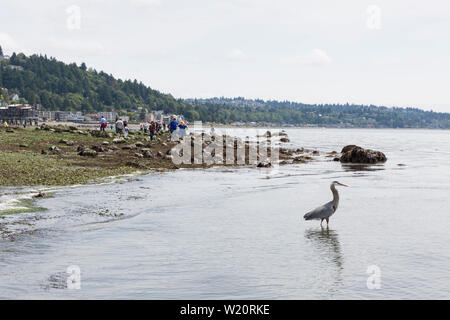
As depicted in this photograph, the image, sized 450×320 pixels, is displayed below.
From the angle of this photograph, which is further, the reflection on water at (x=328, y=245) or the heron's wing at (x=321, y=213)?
the heron's wing at (x=321, y=213)

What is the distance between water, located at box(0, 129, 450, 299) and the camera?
9188 mm

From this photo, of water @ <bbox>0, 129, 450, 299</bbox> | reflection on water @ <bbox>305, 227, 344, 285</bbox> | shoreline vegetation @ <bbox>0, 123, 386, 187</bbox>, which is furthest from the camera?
shoreline vegetation @ <bbox>0, 123, 386, 187</bbox>

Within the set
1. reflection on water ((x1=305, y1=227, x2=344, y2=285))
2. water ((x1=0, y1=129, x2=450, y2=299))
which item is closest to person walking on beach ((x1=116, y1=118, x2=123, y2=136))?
water ((x1=0, y1=129, x2=450, y2=299))

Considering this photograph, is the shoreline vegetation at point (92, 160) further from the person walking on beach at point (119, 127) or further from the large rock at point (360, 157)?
the person walking on beach at point (119, 127)

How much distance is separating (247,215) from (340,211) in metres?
3.51

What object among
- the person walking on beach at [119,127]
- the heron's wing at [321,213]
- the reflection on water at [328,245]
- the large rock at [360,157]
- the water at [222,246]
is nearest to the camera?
the water at [222,246]

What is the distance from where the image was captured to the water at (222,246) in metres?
9.19

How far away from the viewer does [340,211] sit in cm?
1784

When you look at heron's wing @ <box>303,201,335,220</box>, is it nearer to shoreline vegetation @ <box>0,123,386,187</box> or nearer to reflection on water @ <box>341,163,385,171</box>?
shoreline vegetation @ <box>0,123,386,187</box>

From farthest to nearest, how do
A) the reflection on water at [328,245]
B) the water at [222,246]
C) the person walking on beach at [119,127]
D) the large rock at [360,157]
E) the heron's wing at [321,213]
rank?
the person walking on beach at [119,127] → the large rock at [360,157] → the heron's wing at [321,213] → the reflection on water at [328,245] → the water at [222,246]

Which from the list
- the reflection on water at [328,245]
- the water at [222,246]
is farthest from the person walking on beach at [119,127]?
the reflection on water at [328,245]

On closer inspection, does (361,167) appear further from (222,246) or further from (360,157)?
(222,246)
